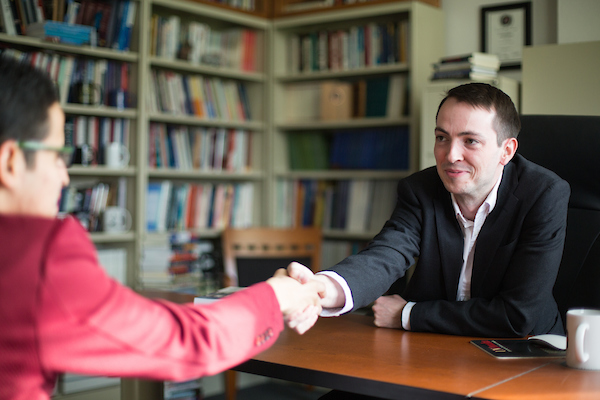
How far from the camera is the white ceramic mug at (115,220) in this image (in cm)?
341

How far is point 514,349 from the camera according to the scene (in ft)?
4.15

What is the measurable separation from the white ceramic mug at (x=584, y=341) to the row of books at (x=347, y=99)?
2.60 metres

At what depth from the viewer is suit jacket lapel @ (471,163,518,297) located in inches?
64.9

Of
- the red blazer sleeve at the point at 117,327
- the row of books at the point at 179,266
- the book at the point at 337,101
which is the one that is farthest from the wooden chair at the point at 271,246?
the red blazer sleeve at the point at 117,327

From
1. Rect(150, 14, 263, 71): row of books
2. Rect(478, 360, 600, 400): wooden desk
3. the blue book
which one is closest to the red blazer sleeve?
Rect(478, 360, 600, 400): wooden desk

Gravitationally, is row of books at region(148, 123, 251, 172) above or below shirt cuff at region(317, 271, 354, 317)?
above

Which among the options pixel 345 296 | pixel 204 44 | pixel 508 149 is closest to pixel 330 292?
pixel 345 296

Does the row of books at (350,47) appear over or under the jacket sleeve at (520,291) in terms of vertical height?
over

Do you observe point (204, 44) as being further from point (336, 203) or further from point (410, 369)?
point (410, 369)

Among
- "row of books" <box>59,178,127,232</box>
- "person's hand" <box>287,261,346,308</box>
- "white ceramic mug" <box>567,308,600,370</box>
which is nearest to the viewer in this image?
"white ceramic mug" <box>567,308,600,370</box>

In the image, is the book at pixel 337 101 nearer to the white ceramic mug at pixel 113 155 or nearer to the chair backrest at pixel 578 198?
the white ceramic mug at pixel 113 155

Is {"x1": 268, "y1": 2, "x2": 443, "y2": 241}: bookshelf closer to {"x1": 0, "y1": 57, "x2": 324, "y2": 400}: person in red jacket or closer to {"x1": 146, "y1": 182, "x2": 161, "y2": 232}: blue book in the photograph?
{"x1": 146, "y1": 182, "x2": 161, "y2": 232}: blue book

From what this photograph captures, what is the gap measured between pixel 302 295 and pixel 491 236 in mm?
668

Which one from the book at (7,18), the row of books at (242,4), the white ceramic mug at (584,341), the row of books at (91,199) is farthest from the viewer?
the row of books at (242,4)
